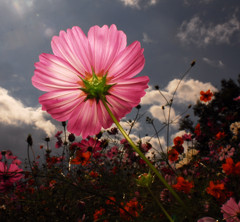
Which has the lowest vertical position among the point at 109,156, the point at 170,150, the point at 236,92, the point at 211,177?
the point at 211,177

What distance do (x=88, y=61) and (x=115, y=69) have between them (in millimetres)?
60

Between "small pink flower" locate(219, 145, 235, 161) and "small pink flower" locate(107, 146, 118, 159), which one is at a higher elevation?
"small pink flower" locate(107, 146, 118, 159)

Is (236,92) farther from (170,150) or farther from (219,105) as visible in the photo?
(170,150)

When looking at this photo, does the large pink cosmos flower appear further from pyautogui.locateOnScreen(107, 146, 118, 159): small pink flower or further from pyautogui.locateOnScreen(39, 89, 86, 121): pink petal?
pyautogui.locateOnScreen(107, 146, 118, 159): small pink flower

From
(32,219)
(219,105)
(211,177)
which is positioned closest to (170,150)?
(211,177)

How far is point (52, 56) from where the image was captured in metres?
0.43

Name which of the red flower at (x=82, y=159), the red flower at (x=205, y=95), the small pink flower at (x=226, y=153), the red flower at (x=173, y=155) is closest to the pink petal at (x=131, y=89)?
the red flower at (x=173, y=155)

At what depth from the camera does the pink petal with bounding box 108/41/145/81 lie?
1.41ft

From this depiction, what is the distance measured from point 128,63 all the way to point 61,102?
0.16 metres

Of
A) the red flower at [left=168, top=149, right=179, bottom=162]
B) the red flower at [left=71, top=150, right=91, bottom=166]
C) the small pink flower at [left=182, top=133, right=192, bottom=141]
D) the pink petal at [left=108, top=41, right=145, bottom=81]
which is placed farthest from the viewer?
the small pink flower at [left=182, top=133, right=192, bottom=141]

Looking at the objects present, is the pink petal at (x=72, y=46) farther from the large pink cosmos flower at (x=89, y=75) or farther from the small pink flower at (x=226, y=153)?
the small pink flower at (x=226, y=153)

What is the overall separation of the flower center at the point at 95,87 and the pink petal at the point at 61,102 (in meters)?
0.02

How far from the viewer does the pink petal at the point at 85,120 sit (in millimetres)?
484

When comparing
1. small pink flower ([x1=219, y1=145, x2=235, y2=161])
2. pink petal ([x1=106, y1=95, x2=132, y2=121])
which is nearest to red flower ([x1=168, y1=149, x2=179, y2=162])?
small pink flower ([x1=219, y1=145, x2=235, y2=161])
